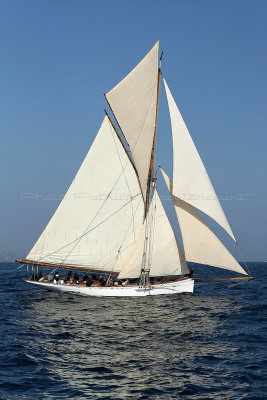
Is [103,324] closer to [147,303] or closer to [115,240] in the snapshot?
[147,303]

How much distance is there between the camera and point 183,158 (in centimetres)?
3650

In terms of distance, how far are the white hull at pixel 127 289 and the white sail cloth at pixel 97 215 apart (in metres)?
2.32

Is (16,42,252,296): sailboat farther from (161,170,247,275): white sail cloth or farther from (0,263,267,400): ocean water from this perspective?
(0,263,267,400): ocean water

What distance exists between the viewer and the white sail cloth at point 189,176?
34844 millimetres

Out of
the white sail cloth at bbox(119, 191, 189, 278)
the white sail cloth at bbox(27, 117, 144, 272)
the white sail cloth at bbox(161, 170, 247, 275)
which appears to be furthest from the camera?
the white sail cloth at bbox(27, 117, 144, 272)

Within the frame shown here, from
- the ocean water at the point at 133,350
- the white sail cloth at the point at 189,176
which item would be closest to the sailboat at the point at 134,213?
the white sail cloth at the point at 189,176

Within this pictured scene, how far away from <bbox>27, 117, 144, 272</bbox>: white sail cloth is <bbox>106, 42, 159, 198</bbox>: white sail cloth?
114cm

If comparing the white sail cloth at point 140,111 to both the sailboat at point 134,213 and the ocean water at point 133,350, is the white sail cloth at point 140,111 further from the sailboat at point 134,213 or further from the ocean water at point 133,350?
the ocean water at point 133,350

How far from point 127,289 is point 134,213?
7088mm

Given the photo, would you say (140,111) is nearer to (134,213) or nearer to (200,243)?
(134,213)

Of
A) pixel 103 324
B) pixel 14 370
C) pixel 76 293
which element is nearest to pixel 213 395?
pixel 14 370

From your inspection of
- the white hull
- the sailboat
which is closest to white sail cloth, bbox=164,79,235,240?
the sailboat

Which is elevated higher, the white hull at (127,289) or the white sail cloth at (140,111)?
the white sail cloth at (140,111)

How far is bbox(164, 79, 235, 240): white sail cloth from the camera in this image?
114ft
